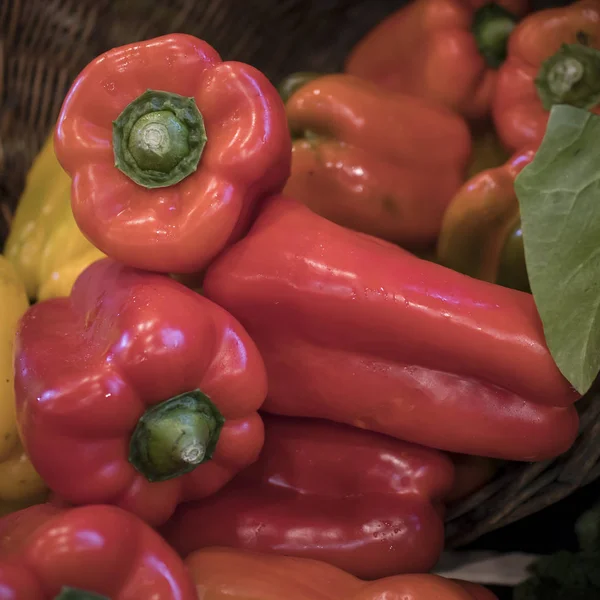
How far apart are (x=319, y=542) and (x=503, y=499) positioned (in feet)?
0.91

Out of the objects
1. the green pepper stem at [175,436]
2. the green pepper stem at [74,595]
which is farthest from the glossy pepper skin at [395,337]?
the green pepper stem at [74,595]

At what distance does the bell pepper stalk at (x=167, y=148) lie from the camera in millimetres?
920

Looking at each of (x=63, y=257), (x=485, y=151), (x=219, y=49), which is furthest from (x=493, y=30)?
(x=63, y=257)

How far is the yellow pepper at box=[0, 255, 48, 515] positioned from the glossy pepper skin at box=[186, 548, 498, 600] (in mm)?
299

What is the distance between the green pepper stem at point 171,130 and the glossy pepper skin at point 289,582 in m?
0.48

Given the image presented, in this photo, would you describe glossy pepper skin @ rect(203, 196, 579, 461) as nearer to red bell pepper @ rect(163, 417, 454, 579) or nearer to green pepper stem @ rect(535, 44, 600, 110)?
red bell pepper @ rect(163, 417, 454, 579)

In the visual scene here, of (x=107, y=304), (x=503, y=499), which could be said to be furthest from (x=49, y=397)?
(x=503, y=499)

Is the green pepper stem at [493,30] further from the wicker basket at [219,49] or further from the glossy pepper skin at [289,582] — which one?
the glossy pepper skin at [289,582]

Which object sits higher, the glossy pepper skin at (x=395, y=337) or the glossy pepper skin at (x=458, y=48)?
the glossy pepper skin at (x=458, y=48)

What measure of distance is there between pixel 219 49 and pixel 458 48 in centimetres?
52

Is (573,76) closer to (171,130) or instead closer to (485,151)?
(485,151)

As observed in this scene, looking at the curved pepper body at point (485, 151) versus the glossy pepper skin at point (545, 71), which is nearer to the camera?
the glossy pepper skin at point (545, 71)

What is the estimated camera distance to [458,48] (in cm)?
139

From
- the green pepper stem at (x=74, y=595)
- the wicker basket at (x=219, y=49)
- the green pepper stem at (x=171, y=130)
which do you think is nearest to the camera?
the green pepper stem at (x=74, y=595)
